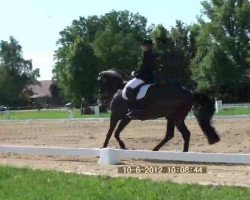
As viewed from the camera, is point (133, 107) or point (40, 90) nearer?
point (133, 107)

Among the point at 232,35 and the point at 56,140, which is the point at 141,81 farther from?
the point at 232,35

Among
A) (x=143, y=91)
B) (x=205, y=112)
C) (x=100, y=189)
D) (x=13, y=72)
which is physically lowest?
(x=100, y=189)

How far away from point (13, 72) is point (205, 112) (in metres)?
93.7

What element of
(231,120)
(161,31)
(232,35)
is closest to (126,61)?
(161,31)

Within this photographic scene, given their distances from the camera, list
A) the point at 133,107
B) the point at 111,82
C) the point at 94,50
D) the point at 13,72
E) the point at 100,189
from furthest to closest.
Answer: the point at 13,72
the point at 94,50
the point at 111,82
the point at 133,107
the point at 100,189

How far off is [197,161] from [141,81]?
8.33 ft

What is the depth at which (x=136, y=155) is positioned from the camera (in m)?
11.7

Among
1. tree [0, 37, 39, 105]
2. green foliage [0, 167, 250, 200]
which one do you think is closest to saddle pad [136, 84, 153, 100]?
green foliage [0, 167, 250, 200]

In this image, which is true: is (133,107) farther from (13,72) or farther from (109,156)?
(13,72)

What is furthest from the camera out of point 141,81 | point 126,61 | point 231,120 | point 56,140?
point 126,61

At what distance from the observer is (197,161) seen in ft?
35.3

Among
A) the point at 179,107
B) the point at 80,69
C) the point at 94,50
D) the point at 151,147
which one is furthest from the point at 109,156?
the point at 94,50

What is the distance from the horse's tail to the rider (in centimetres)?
112
